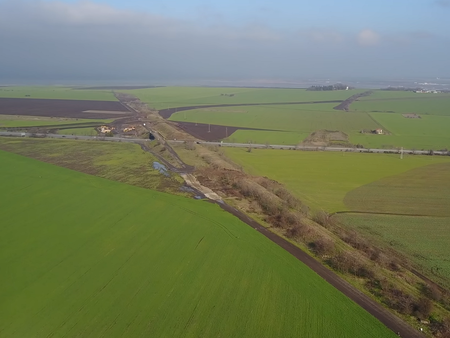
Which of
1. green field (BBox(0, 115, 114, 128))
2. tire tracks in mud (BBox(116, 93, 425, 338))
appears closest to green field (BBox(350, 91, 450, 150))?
tire tracks in mud (BBox(116, 93, 425, 338))

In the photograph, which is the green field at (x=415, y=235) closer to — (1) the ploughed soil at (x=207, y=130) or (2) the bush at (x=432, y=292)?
(2) the bush at (x=432, y=292)

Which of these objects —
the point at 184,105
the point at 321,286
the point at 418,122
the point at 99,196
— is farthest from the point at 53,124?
the point at 418,122

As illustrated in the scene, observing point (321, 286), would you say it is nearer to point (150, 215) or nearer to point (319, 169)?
point (150, 215)

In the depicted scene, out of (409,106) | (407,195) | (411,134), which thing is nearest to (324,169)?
(407,195)

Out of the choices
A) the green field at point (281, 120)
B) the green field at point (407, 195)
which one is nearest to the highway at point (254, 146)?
the green field at point (281, 120)

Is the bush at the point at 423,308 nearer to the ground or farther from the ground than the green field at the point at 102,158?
nearer to the ground

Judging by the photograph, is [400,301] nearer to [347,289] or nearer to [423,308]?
[423,308]
